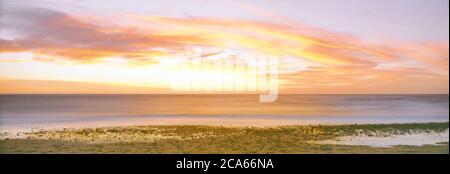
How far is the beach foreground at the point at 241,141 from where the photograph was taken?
33.7 feet

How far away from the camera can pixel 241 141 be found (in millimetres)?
11906

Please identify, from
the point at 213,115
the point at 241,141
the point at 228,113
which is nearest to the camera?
the point at 241,141

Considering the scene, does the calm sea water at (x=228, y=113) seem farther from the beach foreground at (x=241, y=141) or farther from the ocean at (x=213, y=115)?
the beach foreground at (x=241, y=141)

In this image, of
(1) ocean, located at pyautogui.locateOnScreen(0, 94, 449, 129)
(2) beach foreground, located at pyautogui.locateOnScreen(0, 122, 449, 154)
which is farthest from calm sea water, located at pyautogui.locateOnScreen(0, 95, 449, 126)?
(2) beach foreground, located at pyautogui.locateOnScreen(0, 122, 449, 154)

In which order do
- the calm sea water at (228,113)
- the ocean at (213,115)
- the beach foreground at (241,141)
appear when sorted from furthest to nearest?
the calm sea water at (228,113) → the ocean at (213,115) → the beach foreground at (241,141)

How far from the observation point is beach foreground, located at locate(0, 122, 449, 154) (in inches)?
404

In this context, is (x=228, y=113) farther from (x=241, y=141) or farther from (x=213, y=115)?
(x=241, y=141)

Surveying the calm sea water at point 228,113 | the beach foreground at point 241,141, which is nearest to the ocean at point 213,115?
the calm sea water at point 228,113

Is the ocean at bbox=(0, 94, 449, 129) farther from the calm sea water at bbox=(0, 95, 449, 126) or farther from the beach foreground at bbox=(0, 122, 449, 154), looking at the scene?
the beach foreground at bbox=(0, 122, 449, 154)

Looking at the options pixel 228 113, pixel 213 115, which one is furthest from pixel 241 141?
pixel 228 113
